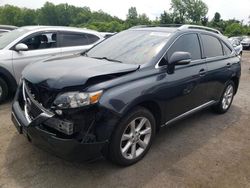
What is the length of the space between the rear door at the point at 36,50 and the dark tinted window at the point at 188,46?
10.5 feet

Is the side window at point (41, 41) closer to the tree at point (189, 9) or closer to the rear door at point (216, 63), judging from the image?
the rear door at point (216, 63)

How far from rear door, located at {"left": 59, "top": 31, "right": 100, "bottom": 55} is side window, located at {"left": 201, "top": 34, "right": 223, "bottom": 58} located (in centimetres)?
318

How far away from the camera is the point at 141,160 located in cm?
348

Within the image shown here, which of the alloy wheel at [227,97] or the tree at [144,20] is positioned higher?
the tree at [144,20]

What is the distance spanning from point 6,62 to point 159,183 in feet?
13.2

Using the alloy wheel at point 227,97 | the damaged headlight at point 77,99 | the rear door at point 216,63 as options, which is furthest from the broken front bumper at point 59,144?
the alloy wheel at point 227,97

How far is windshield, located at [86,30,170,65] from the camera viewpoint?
362 centimetres

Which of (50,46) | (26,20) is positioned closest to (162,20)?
(26,20)

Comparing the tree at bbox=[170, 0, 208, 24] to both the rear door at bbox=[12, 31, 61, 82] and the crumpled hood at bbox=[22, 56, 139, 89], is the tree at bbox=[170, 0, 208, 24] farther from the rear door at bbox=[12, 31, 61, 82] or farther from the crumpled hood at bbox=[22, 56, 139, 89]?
the crumpled hood at bbox=[22, 56, 139, 89]

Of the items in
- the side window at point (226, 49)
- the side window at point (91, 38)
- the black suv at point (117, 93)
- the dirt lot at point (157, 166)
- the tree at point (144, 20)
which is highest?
the tree at point (144, 20)

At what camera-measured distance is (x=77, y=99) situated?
279cm

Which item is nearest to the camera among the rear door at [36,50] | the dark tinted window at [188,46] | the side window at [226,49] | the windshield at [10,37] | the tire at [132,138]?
the tire at [132,138]

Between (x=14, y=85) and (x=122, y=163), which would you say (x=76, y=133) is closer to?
(x=122, y=163)

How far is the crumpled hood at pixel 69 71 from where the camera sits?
9.47 ft
